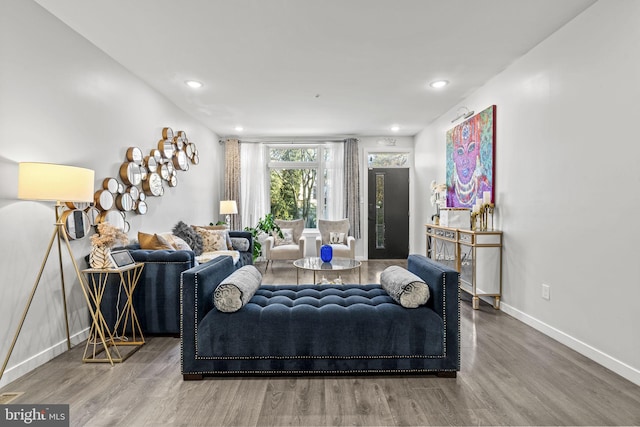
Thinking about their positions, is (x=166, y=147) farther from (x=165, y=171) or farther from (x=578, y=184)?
(x=578, y=184)

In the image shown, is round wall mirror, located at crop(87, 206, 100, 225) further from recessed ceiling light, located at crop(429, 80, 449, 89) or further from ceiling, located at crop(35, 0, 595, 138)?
recessed ceiling light, located at crop(429, 80, 449, 89)

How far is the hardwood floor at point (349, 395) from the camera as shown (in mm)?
1812

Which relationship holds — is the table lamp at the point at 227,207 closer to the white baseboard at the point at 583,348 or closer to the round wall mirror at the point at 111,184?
the round wall mirror at the point at 111,184

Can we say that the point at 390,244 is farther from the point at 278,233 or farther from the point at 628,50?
the point at 628,50

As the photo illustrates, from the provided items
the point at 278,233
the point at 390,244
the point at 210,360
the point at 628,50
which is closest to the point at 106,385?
the point at 210,360

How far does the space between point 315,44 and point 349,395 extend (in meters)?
2.77

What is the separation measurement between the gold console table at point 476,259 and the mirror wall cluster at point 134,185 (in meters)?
3.55

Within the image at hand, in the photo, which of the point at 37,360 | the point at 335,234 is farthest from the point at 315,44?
the point at 335,234

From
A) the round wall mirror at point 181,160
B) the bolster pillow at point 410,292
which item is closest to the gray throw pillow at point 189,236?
the round wall mirror at point 181,160

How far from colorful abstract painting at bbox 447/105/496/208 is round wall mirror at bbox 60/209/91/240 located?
4.01 metres

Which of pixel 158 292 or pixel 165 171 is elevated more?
pixel 165 171

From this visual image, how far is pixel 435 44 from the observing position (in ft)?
10.2

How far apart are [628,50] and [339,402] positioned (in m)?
2.80

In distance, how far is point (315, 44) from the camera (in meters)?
3.12
